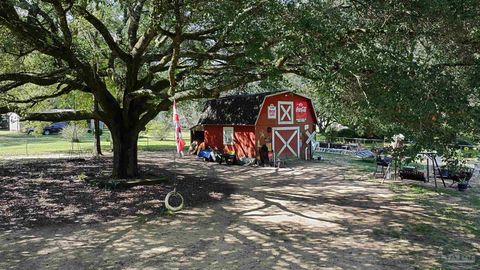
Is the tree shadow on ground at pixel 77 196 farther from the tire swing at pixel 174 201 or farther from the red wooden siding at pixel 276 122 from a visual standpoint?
the red wooden siding at pixel 276 122

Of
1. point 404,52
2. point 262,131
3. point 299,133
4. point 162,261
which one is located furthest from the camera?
point 299,133

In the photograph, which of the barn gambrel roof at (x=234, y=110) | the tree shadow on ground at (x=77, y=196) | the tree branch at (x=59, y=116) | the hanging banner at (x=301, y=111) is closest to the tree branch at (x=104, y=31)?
the tree branch at (x=59, y=116)

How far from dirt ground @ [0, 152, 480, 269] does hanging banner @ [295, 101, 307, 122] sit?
8833 mm

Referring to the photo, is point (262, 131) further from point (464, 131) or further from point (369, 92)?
point (464, 131)

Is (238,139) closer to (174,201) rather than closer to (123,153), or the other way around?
(123,153)

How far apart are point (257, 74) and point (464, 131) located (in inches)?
274

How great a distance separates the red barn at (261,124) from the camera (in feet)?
71.9

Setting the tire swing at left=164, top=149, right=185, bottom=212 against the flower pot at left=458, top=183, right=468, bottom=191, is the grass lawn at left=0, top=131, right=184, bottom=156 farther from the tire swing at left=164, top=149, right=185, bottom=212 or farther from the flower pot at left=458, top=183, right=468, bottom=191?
the flower pot at left=458, top=183, right=468, bottom=191

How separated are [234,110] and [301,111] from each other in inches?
163

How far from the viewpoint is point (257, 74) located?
12281 mm

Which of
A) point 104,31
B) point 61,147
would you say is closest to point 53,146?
point 61,147

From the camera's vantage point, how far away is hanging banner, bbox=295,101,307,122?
23781 mm

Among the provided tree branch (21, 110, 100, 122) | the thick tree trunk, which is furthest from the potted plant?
tree branch (21, 110, 100, 122)

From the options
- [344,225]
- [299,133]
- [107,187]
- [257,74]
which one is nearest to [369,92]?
[344,225]
